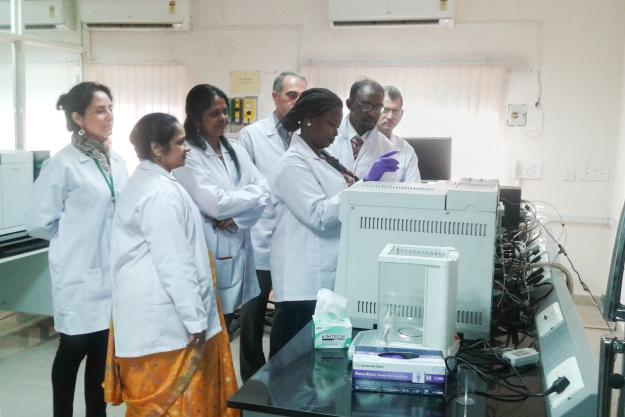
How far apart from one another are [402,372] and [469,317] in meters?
0.36

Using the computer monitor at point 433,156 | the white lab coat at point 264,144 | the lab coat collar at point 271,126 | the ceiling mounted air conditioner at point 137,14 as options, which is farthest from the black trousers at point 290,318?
the ceiling mounted air conditioner at point 137,14

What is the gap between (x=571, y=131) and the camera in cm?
419

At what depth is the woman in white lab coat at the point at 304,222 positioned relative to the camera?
1.90 m

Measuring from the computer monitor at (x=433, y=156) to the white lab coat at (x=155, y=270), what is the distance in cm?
Answer: 232

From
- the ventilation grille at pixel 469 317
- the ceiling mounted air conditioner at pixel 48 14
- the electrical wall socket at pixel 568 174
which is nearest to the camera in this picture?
the ventilation grille at pixel 469 317

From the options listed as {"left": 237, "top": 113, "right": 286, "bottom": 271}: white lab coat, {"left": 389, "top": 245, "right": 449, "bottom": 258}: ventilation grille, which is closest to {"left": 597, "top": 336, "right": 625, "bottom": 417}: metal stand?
{"left": 389, "top": 245, "right": 449, "bottom": 258}: ventilation grille

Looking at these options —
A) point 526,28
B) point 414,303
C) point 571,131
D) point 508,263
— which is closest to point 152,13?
point 526,28

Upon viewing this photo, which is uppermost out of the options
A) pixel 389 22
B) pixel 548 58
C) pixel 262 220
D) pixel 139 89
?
pixel 389 22

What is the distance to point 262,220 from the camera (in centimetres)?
265

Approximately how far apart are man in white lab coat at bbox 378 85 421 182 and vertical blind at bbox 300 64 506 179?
3.86 ft

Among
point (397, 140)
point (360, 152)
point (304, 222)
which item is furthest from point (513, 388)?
point (397, 140)

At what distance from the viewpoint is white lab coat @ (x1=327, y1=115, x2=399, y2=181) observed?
237 centimetres

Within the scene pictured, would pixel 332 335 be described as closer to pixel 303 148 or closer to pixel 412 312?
pixel 412 312

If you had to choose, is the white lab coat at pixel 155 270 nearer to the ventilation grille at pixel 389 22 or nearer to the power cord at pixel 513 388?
the power cord at pixel 513 388
